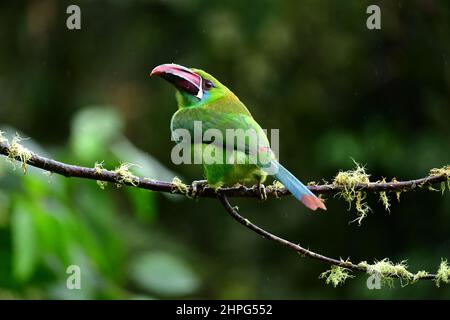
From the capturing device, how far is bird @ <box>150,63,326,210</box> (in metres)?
2.90

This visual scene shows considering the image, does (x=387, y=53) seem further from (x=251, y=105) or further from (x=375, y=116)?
(x=251, y=105)

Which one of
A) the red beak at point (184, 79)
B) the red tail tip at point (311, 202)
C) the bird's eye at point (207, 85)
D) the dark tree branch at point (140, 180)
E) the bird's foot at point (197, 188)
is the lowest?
the red tail tip at point (311, 202)

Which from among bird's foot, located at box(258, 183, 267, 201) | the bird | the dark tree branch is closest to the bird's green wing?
the bird

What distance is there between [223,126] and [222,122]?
0.08 feet

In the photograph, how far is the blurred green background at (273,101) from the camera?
6.01m

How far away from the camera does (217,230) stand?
23.4 feet

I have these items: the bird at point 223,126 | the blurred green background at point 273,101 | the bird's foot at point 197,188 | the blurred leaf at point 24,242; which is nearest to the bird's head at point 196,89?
the bird at point 223,126

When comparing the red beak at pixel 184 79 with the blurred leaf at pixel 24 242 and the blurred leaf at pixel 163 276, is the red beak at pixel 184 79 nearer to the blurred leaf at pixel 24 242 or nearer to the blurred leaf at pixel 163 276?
the blurred leaf at pixel 24 242

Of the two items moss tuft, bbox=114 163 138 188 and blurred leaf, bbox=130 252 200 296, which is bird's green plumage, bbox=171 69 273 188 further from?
blurred leaf, bbox=130 252 200 296

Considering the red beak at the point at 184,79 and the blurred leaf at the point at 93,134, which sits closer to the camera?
the red beak at the point at 184,79

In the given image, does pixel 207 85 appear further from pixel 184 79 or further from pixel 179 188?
pixel 179 188

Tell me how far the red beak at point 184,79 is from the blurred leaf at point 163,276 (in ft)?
4.06

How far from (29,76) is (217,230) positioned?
2159 millimetres

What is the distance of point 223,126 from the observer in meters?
3.19
